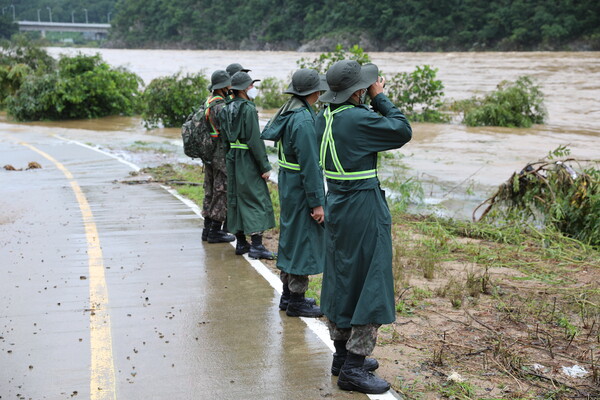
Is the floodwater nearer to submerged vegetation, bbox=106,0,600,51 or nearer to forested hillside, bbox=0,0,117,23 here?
submerged vegetation, bbox=106,0,600,51

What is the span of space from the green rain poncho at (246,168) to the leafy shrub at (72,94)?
20.6 meters

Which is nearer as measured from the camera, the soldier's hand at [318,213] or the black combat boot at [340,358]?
the black combat boot at [340,358]

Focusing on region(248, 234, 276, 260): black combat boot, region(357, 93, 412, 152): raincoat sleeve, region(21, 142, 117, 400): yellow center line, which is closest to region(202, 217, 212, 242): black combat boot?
region(248, 234, 276, 260): black combat boot

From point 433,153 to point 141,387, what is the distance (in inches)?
623

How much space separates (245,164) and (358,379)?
3.28 metres

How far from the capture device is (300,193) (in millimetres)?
5836

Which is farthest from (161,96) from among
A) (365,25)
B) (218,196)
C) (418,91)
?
(365,25)

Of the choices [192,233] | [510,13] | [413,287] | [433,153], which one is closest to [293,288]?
[413,287]

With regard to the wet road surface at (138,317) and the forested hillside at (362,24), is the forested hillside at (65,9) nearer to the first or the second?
the forested hillside at (362,24)

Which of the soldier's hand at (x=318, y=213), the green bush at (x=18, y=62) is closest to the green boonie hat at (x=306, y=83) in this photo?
the soldier's hand at (x=318, y=213)

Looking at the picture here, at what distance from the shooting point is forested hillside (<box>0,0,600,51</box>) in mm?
68250

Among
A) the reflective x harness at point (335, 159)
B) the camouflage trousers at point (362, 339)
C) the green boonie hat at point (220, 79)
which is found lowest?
A: the camouflage trousers at point (362, 339)

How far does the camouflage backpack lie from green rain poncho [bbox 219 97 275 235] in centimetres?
66

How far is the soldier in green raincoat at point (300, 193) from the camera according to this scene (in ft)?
18.5
